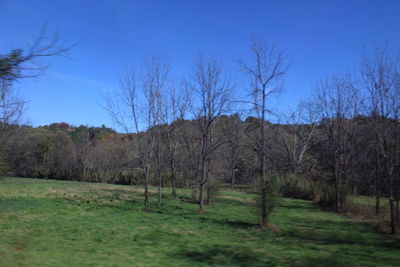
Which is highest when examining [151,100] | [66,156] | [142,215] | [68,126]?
[68,126]

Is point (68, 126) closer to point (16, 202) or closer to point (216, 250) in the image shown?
point (16, 202)

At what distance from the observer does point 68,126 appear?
248 ft

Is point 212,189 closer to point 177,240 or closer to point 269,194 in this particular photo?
point 269,194

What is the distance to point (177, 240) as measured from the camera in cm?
789

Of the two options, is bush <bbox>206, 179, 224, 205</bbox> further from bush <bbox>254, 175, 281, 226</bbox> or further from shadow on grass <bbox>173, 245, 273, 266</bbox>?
shadow on grass <bbox>173, 245, 273, 266</bbox>

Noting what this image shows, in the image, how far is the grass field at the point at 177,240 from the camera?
5.94 metres

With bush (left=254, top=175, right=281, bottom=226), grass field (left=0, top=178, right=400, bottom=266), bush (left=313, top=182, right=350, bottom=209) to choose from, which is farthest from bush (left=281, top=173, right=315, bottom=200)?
bush (left=254, top=175, right=281, bottom=226)

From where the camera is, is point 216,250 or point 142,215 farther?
point 142,215

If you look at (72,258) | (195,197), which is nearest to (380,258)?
(72,258)

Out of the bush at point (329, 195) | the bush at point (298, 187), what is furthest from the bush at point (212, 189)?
the bush at point (298, 187)

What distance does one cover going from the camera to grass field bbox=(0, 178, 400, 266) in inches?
234

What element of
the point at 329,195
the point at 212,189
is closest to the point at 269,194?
the point at 212,189

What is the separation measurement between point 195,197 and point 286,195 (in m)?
8.53

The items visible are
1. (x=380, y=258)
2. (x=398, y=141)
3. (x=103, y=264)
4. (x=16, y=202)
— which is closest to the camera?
(x=103, y=264)
